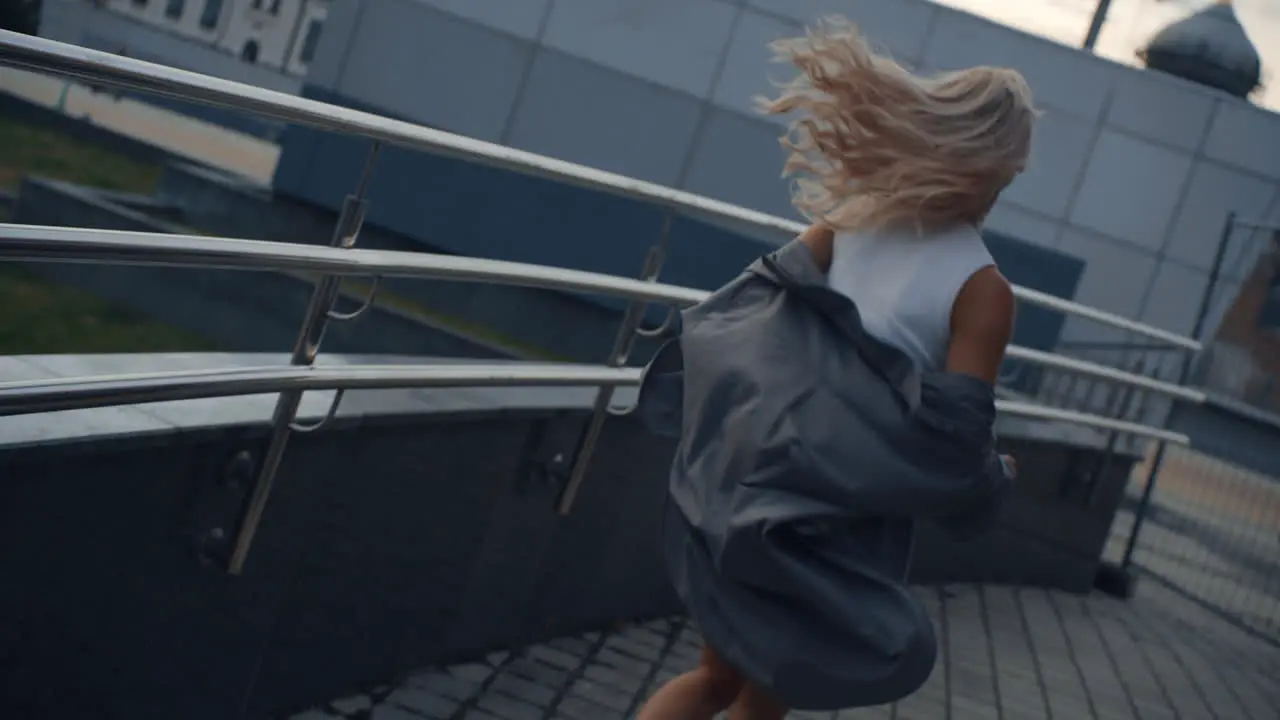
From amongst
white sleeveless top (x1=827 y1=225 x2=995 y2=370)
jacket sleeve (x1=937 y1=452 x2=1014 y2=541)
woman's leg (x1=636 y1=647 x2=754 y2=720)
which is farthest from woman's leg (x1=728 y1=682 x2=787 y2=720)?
white sleeveless top (x1=827 y1=225 x2=995 y2=370)

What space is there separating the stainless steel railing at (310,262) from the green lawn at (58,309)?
3.61 m

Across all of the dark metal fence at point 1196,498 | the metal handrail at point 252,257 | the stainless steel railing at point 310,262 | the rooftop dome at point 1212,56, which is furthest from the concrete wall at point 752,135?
the metal handrail at point 252,257

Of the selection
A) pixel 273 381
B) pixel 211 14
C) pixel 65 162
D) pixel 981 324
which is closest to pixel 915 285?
pixel 981 324

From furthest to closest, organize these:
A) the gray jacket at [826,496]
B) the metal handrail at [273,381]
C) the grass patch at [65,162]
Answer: the grass patch at [65,162]
the gray jacket at [826,496]
the metal handrail at [273,381]

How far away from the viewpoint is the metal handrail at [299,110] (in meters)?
2.44

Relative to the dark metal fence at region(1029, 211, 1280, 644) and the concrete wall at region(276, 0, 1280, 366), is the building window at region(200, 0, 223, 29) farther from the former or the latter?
the dark metal fence at region(1029, 211, 1280, 644)

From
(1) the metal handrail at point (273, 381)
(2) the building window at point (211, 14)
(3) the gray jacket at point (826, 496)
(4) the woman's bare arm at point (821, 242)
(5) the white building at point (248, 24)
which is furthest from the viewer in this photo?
(2) the building window at point (211, 14)

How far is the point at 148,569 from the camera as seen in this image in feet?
10.4

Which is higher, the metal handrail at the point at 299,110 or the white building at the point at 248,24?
the white building at the point at 248,24

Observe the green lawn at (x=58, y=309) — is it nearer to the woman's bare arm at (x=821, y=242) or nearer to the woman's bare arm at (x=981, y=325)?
the woman's bare arm at (x=821, y=242)

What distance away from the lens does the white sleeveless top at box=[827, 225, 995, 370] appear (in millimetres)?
3029

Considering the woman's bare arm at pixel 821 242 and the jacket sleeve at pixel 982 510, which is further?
the woman's bare arm at pixel 821 242

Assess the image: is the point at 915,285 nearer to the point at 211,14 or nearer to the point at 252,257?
the point at 252,257

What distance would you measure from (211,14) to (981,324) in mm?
64262
